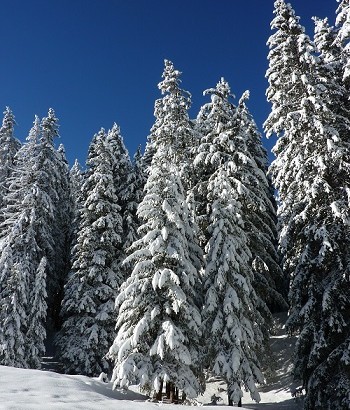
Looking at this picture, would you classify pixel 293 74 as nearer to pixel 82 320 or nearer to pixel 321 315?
pixel 321 315

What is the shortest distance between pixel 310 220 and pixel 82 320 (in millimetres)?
16915

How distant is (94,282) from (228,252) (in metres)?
11.5

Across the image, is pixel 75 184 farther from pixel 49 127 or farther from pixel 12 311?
pixel 12 311

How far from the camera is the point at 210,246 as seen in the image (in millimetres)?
22125

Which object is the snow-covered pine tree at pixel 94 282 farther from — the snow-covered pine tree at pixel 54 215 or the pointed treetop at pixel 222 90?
the pointed treetop at pixel 222 90

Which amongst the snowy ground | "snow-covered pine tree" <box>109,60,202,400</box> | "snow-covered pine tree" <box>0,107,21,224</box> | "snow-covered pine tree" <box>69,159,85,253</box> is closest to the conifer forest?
"snow-covered pine tree" <box>109,60,202,400</box>

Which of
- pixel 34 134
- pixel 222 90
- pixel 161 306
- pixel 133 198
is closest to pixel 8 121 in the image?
pixel 34 134

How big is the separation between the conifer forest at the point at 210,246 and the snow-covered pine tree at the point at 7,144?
7459 millimetres

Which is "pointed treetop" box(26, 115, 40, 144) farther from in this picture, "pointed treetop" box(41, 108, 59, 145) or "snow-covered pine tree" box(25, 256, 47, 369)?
"snow-covered pine tree" box(25, 256, 47, 369)

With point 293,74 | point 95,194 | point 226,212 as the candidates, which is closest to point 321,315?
point 226,212

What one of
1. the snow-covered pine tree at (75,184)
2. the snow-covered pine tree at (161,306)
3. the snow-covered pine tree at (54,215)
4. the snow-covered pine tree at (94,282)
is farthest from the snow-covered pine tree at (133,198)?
the snow-covered pine tree at (161,306)

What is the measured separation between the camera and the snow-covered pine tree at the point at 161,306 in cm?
1678

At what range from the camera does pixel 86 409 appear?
9.42 meters

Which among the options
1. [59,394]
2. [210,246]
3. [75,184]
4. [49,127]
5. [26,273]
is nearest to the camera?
[59,394]
